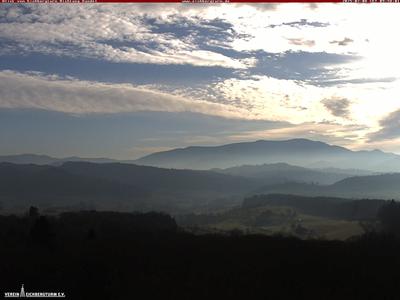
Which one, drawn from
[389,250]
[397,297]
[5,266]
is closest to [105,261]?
[5,266]

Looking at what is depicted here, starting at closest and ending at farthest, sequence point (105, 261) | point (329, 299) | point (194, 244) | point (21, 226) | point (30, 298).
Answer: point (30, 298) → point (329, 299) → point (105, 261) → point (194, 244) → point (21, 226)

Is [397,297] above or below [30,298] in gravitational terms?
below

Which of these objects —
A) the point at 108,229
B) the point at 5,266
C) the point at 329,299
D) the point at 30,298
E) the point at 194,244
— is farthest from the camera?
the point at 108,229

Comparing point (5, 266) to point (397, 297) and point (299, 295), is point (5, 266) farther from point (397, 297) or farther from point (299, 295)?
point (397, 297)

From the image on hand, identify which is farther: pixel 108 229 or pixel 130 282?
pixel 108 229

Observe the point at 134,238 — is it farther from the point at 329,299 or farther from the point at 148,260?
the point at 329,299

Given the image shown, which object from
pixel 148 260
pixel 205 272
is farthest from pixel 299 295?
pixel 148 260
